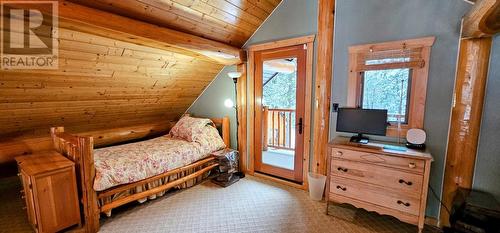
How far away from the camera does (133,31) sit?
6.93 feet

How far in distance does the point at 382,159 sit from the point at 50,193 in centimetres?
323

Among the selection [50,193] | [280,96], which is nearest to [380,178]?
[280,96]

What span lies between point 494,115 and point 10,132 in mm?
5458

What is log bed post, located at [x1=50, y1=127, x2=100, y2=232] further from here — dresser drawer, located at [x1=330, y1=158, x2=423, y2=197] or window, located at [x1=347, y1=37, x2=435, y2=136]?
window, located at [x1=347, y1=37, x2=435, y2=136]

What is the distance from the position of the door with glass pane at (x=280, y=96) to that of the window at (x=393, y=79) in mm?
698

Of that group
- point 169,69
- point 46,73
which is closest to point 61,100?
point 46,73

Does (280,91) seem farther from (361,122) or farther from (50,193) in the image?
(50,193)

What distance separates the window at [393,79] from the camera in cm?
223

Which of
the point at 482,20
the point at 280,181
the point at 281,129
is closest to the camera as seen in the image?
the point at 482,20

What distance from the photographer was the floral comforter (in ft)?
7.69

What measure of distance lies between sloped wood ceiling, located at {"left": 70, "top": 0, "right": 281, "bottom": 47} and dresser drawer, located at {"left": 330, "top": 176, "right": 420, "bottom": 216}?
94.4 inches

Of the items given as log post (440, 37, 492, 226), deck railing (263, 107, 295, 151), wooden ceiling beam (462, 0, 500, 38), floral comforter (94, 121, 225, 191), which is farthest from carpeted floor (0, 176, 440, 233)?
wooden ceiling beam (462, 0, 500, 38)

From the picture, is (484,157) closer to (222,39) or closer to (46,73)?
(222,39)

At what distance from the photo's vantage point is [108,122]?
358 cm
